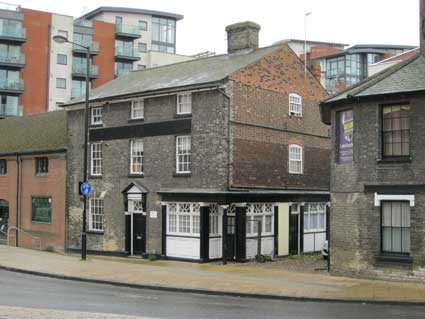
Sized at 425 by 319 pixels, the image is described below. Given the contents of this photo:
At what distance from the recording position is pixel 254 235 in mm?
28172

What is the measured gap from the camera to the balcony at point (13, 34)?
6944cm

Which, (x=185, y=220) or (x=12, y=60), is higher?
(x=12, y=60)

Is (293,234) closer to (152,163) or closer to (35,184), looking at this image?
(152,163)

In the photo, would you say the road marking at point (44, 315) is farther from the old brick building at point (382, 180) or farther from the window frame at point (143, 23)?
the window frame at point (143, 23)

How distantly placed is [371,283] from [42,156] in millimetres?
23022

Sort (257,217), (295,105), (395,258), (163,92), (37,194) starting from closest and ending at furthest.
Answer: (395,258)
(257,217)
(163,92)
(295,105)
(37,194)

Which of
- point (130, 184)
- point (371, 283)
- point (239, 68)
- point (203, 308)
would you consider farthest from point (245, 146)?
point (203, 308)

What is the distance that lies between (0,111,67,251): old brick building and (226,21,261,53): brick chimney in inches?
436

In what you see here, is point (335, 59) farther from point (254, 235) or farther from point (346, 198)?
point (346, 198)

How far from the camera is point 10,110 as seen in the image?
69.6 metres

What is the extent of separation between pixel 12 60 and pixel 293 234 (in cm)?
4972

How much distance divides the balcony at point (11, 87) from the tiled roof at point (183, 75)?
124 feet

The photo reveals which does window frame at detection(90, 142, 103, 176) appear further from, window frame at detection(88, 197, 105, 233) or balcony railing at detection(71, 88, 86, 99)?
balcony railing at detection(71, 88, 86, 99)

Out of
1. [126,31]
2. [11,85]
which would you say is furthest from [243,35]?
[126,31]
